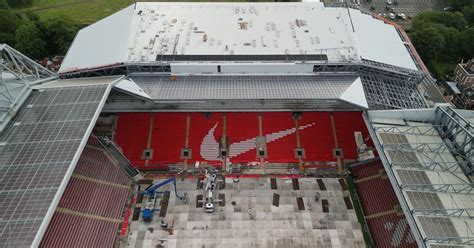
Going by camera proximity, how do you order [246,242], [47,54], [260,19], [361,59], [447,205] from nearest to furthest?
[447,205] < [246,242] < [361,59] < [260,19] < [47,54]

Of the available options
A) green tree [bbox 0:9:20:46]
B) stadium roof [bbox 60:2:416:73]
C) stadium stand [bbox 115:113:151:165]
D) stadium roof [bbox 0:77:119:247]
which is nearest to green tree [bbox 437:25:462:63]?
stadium roof [bbox 60:2:416:73]

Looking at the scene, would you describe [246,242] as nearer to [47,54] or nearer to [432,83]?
[432,83]

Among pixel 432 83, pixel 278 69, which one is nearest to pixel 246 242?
pixel 278 69

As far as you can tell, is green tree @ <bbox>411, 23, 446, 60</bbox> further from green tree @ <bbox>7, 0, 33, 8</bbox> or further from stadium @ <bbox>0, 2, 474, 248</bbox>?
green tree @ <bbox>7, 0, 33, 8</bbox>

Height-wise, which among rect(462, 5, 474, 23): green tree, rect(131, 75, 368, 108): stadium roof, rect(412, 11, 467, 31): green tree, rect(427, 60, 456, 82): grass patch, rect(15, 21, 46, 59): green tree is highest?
rect(462, 5, 474, 23): green tree

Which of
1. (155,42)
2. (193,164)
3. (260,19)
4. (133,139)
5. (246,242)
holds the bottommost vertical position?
(246,242)

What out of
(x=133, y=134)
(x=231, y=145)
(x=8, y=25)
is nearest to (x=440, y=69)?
(x=231, y=145)

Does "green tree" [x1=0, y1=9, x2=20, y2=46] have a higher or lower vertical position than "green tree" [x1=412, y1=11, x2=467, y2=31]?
lower

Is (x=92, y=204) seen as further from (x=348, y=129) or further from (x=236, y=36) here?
(x=348, y=129)
